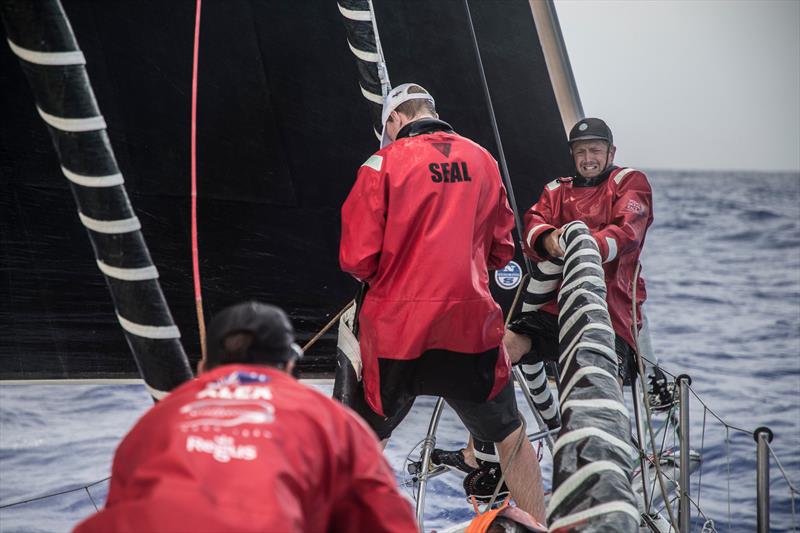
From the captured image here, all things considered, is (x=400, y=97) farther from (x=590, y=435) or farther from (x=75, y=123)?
(x=590, y=435)

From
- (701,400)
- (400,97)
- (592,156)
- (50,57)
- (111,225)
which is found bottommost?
(701,400)

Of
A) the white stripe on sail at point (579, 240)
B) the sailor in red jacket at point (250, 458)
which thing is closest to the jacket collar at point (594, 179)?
the white stripe on sail at point (579, 240)

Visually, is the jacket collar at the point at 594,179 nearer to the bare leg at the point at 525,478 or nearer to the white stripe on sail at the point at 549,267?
the white stripe on sail at the point at 549,267

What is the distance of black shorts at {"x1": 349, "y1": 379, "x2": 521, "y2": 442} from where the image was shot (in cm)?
201

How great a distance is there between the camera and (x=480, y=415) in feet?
6.63

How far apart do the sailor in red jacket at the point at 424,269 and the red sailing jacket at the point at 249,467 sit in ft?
2.72

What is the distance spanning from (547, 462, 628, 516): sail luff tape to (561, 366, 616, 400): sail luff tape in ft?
0.81

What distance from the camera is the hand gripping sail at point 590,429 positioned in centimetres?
138

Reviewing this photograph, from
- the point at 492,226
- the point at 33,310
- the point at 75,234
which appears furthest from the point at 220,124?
the point at 492,226

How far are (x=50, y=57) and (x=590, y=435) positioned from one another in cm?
150

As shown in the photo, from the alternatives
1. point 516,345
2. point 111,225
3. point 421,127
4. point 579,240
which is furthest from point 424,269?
point 111,225

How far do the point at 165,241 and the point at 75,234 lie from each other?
0.30m

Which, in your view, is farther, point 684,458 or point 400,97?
point 684,458

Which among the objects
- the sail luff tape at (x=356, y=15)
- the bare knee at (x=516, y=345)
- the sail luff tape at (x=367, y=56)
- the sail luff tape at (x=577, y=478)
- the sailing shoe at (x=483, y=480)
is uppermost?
the sail luff tape at (x=356, y=15)
